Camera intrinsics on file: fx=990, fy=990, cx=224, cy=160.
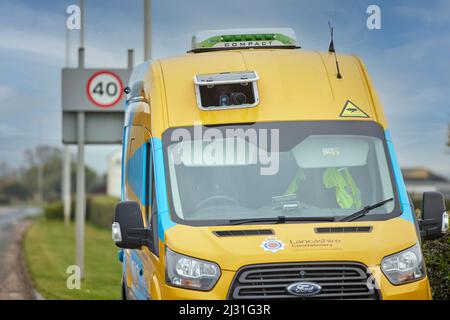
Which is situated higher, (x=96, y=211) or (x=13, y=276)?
(x=13, y=276)

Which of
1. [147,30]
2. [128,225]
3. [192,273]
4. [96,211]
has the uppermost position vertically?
[147,30]

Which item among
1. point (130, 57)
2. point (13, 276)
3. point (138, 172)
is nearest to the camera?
point (138, 172)

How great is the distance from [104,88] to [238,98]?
474 inches

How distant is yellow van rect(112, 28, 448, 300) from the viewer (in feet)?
25.2

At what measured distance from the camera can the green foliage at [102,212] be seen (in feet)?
164

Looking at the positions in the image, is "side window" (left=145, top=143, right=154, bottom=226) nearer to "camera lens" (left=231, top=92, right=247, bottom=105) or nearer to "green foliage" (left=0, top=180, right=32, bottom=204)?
"camera lens" (left=231, top=92, right=247, bottom=105)

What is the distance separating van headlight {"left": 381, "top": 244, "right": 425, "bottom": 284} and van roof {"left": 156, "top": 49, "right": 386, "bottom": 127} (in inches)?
57.6

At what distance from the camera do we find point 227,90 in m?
8.88

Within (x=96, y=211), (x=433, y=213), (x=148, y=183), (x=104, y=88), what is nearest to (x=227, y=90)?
(x=148, y=183)

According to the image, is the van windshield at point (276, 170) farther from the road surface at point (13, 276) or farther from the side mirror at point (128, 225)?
the road surface at point (13, 276)

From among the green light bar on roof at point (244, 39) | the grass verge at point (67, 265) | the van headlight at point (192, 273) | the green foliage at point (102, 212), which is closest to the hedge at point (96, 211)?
the green foliage at point (102, 212)

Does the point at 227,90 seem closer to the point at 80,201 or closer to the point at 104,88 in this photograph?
the point at 104,88

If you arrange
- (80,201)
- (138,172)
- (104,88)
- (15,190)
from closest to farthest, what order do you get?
(138,172) < (104,88) < (80,201) < (15,190)
